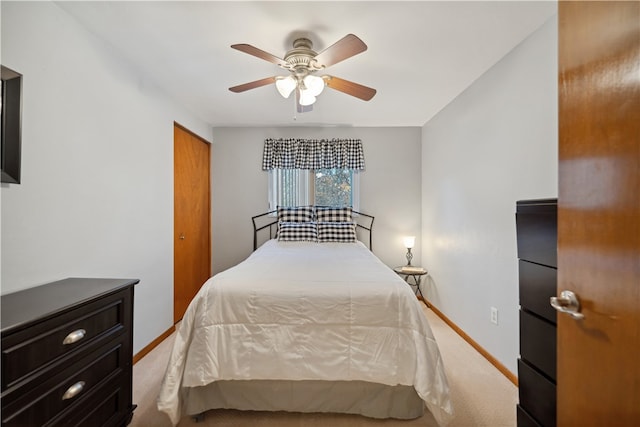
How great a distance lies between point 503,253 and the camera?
223cm

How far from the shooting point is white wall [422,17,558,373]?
72.6 inches

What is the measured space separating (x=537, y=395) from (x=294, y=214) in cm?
314

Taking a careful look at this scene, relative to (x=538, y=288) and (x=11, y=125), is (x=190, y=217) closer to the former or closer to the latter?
(x=11, y=125)

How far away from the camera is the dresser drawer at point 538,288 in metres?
1.09

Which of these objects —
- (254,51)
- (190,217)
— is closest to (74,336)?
(254,51)

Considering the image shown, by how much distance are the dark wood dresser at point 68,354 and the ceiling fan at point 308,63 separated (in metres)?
1.54

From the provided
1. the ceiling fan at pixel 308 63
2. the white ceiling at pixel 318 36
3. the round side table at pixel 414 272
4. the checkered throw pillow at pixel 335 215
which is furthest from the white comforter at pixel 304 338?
the checkered throw pillow at pixel 335 215

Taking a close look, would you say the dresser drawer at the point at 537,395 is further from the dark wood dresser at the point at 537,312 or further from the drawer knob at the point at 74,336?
the drawer knob at the point at 74,336

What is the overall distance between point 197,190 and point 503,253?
3.38 m

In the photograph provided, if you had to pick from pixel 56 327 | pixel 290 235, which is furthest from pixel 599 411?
pixel 290 235

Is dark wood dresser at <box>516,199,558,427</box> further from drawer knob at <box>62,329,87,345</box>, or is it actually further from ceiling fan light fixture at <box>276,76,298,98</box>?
drawer knob at <box>62,329,87,345</box>

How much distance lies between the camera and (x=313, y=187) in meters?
4.21

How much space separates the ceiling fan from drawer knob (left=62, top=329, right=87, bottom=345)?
5.29 ft

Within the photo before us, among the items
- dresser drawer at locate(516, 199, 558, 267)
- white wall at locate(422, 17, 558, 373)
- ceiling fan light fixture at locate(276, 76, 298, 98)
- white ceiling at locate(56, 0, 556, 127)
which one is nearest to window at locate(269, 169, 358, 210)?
white wall at locate(422, 17, 558, 373)
